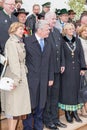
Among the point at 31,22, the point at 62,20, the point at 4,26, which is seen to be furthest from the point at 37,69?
the point at 31,22

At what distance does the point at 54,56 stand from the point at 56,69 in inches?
7.2

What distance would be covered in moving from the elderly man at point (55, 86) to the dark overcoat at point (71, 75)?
0.12 m

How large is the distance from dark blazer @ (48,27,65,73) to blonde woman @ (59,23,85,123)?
12 cm

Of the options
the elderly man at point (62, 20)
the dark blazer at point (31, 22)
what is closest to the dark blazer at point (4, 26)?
the elderly man at point (62, 20)

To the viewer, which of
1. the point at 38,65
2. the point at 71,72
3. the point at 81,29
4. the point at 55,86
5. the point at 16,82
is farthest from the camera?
the point at 81,29

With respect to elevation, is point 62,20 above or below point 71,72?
above

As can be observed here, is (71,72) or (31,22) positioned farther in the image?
(31,22)

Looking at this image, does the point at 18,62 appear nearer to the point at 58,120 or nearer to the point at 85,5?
the point at 58,120

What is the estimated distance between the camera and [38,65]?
13.1 feet

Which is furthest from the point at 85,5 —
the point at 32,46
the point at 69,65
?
the point at 32,46

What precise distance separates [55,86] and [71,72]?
321 millimetres

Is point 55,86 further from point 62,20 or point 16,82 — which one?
point 62,20

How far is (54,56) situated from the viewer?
14.2ft

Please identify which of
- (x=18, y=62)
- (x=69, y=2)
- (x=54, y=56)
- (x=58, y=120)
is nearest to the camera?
(x=18, y=62)
